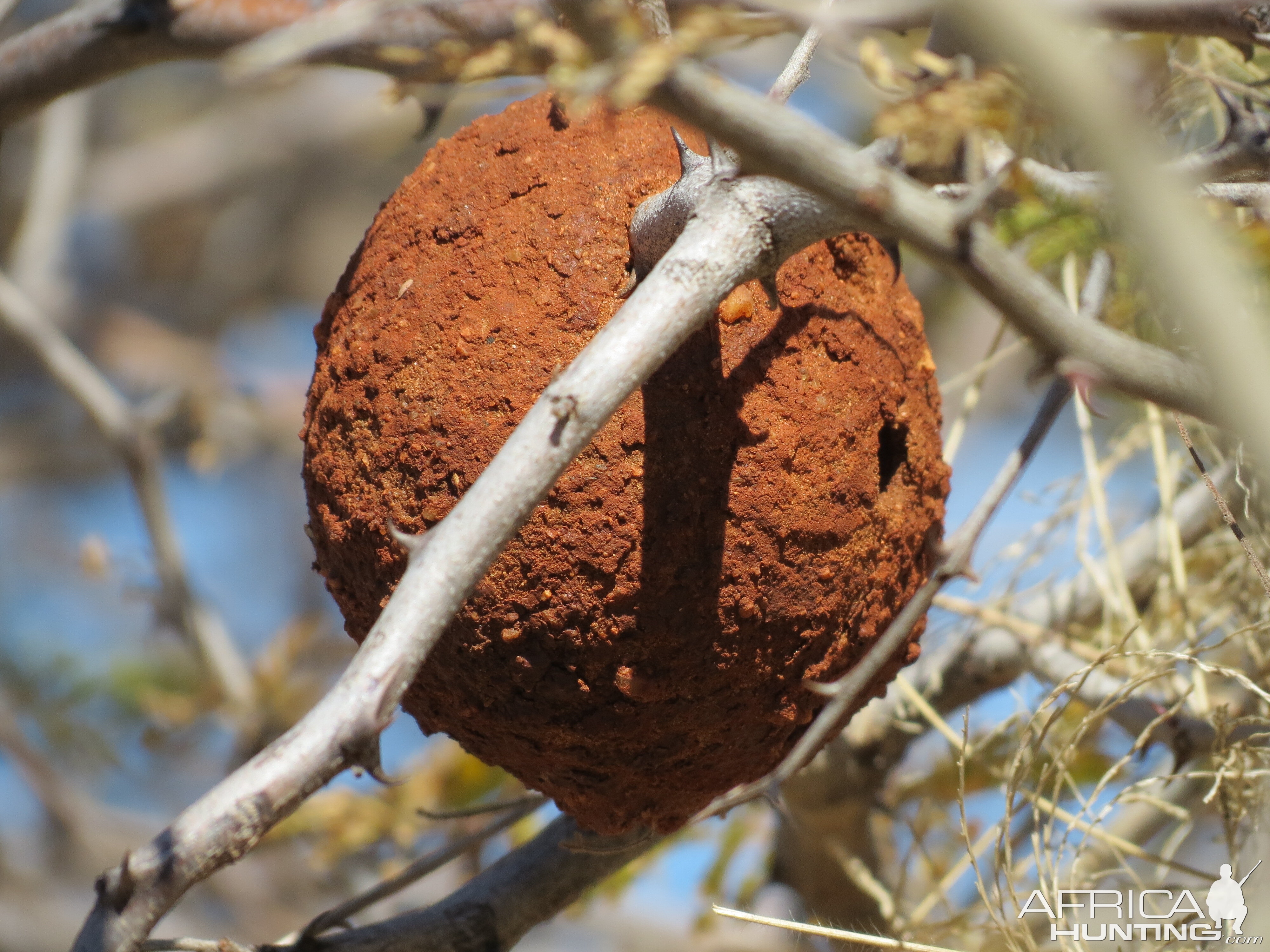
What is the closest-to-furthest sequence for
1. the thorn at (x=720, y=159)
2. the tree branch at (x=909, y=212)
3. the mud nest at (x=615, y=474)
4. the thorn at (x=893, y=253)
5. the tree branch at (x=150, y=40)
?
the tree branch at (x=909, y=212), the thorn at (x=720, y=159), the mud nest at (x=615, y=474), the thorn at (x=893, y=253), the tree branch at (x=150, y=40)

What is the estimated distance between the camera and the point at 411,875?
6.57ft

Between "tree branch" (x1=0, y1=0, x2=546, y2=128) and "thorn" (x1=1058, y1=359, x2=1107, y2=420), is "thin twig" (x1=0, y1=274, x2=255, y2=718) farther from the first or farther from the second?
"thorn" (x1=1058, y1=359, x2=1107, y2=420)

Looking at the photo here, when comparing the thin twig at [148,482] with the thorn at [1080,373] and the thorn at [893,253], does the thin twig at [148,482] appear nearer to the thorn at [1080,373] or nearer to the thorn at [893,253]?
the thorn at [893,253]

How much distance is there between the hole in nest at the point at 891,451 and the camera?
167 centimetres

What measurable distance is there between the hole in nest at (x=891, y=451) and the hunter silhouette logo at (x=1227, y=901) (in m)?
0.74

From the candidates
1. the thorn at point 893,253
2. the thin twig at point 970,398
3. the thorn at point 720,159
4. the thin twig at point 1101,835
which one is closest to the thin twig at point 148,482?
the thin twig at point 970,398

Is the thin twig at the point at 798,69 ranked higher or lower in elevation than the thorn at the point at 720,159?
higher

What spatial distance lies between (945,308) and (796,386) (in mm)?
5336

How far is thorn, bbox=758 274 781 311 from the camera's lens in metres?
1.38

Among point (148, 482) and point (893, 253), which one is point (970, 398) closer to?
point (893, 253)

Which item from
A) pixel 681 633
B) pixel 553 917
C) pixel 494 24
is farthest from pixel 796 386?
pixel 553 917

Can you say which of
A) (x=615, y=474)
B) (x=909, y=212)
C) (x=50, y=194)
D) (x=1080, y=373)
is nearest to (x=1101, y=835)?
(x=615, y=474)

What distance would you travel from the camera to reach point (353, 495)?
1.60m

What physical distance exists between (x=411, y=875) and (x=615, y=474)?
92cm
